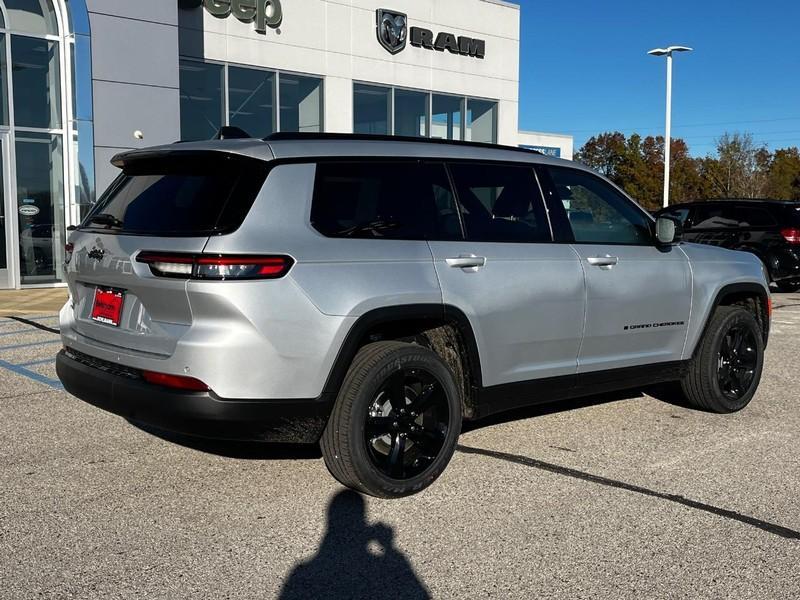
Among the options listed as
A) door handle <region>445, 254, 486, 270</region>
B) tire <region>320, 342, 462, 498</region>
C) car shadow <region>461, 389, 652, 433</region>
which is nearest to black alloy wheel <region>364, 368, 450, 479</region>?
tire <region>320, 342, 462, 498</region>

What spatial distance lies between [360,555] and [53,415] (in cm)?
329

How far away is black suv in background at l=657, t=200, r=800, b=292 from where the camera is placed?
14.4m

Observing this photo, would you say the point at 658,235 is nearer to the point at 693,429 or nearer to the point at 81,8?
the point at 693,429

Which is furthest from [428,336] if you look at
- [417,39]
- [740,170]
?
[740,170]

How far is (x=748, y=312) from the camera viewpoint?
20.1ft

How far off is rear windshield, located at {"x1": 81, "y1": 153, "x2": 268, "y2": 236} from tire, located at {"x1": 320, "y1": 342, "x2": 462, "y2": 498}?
0.95 metres

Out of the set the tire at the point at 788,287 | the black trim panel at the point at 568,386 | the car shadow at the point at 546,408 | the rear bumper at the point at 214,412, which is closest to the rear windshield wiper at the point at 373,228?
the rear bumper at the point at 214,412

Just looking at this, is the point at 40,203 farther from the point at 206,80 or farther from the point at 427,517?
the point at 427,517

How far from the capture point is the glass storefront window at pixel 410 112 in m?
20.4

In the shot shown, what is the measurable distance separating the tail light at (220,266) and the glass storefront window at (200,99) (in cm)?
1351

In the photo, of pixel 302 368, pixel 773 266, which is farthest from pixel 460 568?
pixel 773 266

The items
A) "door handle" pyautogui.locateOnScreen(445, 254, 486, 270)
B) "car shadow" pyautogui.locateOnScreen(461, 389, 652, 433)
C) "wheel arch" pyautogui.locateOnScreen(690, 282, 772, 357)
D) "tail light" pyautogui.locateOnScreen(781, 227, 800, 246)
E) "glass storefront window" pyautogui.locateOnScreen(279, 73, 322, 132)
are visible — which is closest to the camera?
"door handle" pyautogui.locateOnScreen(445, 254, 486, 270)

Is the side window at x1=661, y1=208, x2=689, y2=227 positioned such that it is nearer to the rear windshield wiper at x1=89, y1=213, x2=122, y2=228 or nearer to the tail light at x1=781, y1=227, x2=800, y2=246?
the tail light at x1=781, y1=227, x2=800, y2=246

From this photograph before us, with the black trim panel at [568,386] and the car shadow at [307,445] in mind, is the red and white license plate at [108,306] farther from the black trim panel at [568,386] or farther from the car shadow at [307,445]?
the black trim panel at [568,386]
